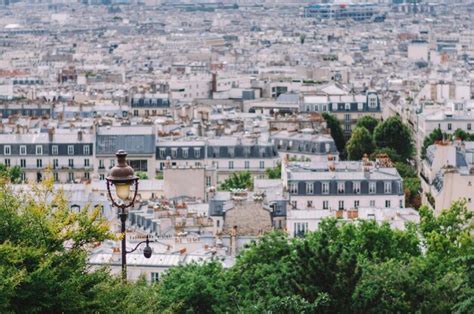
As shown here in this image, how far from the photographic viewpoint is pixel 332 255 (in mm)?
19953

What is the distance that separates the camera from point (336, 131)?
5984 cm

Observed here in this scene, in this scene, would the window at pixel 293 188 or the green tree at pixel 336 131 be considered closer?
the window at pixel 293 188

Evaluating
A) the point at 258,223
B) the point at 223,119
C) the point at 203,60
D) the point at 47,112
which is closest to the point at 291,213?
the point at 258,223

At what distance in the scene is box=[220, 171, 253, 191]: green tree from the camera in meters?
41.1

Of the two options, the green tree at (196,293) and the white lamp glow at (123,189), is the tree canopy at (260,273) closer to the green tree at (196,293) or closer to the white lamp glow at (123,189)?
the green tree at (196,293)

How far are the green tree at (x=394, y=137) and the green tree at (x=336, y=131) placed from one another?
1893mm

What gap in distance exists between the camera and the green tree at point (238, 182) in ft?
135

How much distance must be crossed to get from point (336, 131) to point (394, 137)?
3.60 m

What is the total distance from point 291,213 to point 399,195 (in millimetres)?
5422

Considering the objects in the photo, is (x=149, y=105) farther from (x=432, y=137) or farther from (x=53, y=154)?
(x=53, y=154)

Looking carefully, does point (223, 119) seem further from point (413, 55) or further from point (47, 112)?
point (413, 55)

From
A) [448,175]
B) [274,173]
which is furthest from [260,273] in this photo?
[274,173]

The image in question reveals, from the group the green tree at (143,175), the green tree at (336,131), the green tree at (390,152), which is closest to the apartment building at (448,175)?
the green tree at (390,152)

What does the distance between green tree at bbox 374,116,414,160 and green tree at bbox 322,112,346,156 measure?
189 centimetres
